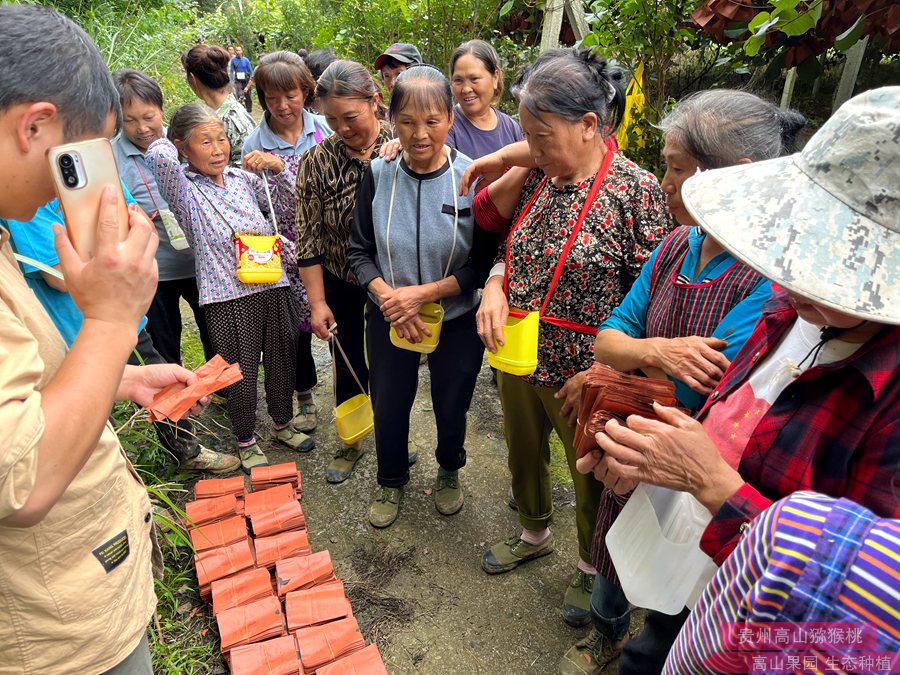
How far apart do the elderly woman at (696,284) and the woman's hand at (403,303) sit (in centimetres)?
87

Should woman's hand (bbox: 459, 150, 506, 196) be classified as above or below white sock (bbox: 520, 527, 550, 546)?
above

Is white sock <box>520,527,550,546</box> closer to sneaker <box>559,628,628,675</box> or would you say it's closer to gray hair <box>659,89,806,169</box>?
sneaker <box>559,628,628,675</box>

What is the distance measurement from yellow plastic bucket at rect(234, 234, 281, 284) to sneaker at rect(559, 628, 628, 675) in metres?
2.18

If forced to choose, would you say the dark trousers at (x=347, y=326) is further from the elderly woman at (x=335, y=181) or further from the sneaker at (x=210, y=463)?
the sneaker at (x=210, y=463)

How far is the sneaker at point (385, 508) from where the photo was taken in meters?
2.76

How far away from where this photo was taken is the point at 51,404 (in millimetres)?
842

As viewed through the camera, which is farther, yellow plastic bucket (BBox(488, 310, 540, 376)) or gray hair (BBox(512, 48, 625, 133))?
yellow plastic bucket (BBox(488, 310, 540, 376))

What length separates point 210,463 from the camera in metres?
3.10

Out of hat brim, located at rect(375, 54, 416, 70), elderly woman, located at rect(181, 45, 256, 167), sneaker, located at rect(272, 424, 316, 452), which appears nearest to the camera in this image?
sneaker, located at rect(272, 424, 316, 452)

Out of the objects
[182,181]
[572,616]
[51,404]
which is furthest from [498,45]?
[51,404]

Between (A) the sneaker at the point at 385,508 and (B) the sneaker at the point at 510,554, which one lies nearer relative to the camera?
(B) the sneaker at the point at 510,554

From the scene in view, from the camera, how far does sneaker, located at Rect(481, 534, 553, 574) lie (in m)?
2.51

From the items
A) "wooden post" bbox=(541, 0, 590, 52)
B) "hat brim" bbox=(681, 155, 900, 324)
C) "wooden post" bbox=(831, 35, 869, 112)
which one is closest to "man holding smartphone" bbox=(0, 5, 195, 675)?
"hat brim" bbox=(681, 155, 900, 324)

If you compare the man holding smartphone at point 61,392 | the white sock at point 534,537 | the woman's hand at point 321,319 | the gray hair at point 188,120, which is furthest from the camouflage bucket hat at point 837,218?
the gray hair at point 188,120
